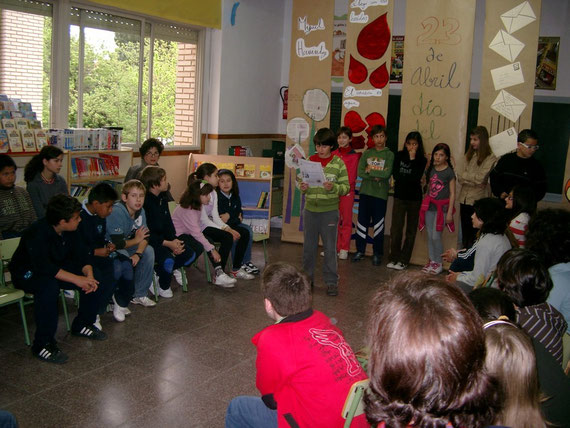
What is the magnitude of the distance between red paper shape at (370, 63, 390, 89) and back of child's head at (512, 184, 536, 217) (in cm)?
312

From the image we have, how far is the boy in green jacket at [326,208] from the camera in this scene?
546 cm

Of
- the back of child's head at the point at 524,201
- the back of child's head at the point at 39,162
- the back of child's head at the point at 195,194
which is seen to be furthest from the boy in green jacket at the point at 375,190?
the back of child's head at the point at 39,162

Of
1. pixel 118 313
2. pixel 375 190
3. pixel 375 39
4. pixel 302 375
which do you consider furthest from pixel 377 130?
pixel 302 375

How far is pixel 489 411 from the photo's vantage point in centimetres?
115

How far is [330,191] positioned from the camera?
547cm

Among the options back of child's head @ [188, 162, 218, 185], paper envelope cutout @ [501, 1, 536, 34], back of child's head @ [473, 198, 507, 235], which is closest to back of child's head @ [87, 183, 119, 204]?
back of child's head @ [188, 162, 218, 185]

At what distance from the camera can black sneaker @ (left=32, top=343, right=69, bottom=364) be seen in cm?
382

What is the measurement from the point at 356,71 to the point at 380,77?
0.32 meters

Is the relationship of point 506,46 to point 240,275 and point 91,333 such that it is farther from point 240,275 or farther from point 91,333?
point 91,333

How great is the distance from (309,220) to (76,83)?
11.1 ft

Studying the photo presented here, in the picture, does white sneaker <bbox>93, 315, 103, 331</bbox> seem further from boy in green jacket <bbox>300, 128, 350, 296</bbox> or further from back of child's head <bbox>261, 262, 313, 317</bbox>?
back of child's head <bbox>261, 262, 313, 317</bbox>

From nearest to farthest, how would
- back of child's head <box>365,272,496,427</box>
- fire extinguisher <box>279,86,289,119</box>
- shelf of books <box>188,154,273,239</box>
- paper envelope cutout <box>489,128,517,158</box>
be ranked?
1. back of child's head <box>365,272,496,427</box>
2. paper envelope cutout <box>489,128,517,158</box>
3. shelf of books <box>188,154,273,239</box>
4. fire extinguisher <box>279,86,289,119</box>

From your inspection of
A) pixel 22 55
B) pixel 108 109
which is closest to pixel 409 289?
pixel 22 55

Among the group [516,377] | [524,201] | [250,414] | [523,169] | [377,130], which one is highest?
[377,130]
